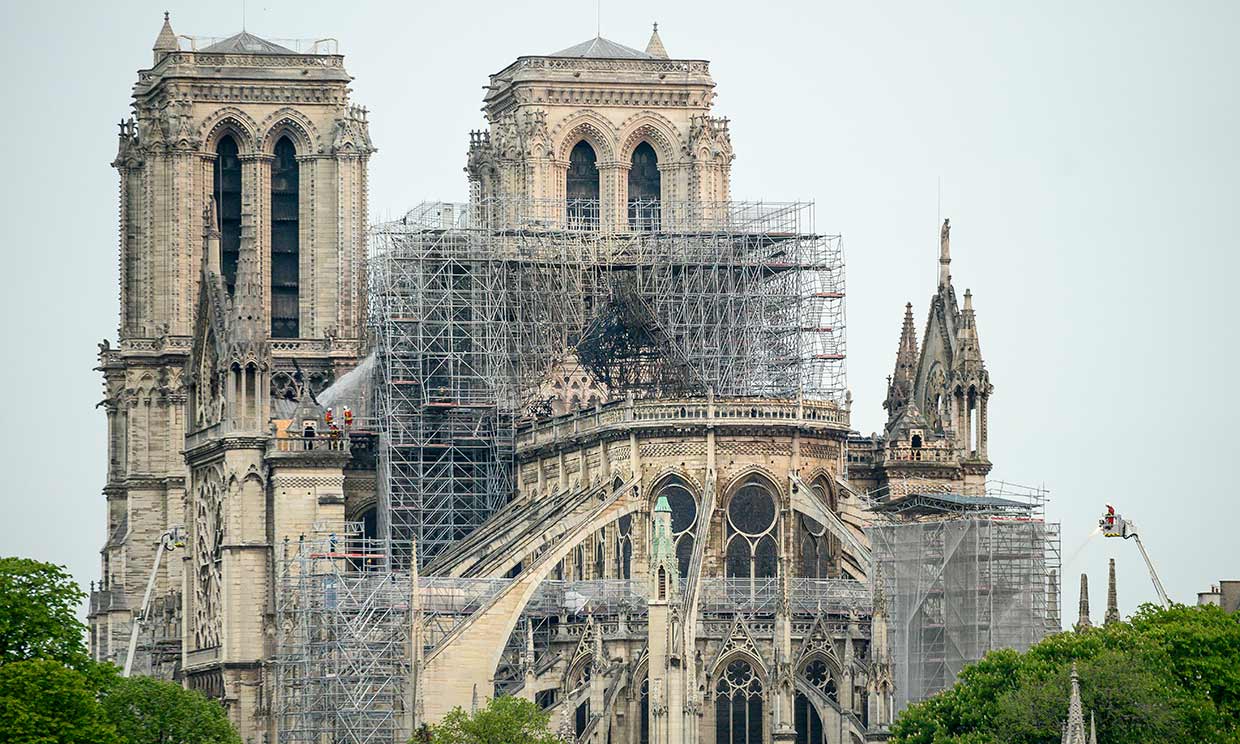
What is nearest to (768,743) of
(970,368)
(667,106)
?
(970,368)

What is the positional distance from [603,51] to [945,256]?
1674 cm

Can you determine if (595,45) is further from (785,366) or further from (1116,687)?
(1116,687)

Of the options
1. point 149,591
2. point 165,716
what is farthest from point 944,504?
point 149,591

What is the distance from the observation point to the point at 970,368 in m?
157

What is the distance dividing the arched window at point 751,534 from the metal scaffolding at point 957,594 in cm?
570

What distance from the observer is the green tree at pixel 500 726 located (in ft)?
415

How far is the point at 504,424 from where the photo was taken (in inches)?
5994

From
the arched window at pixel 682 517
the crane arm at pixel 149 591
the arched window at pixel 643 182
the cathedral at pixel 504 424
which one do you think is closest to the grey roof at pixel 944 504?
the cathedral at pixel 504 424

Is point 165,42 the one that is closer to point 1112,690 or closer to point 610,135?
point 610,135

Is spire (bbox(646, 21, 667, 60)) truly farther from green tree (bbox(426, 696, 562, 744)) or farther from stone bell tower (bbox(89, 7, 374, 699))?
green tree (bbox(426, 696, 562, 744))

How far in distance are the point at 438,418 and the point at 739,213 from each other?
51.0 feet

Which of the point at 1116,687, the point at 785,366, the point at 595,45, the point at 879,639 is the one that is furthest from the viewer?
the point at 595,45

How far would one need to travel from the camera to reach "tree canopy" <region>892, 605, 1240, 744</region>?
121500 mm

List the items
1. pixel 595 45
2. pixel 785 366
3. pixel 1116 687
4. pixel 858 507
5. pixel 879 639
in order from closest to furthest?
pixel 1116 687 → pixel 879 639 → pixel 858 507 → pixel 785 366 → pixel 595 45
